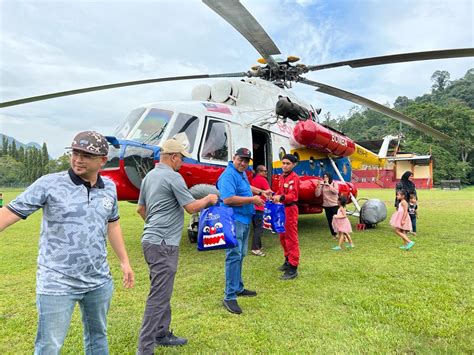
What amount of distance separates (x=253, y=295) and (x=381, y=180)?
1955 inches

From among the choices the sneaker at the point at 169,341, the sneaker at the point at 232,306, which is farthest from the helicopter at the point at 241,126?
the sneaker at the point at 169,341

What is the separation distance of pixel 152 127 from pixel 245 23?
7.59ft

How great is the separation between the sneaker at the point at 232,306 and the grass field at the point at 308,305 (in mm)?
64

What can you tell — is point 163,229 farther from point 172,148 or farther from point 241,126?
point 241,126

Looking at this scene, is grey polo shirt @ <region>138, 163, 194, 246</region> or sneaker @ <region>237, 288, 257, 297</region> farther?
sneaker @ <region>237, 288, 257, 297</region>

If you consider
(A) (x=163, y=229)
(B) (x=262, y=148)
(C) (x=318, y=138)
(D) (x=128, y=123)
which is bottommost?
(A) (x=163, y=229)

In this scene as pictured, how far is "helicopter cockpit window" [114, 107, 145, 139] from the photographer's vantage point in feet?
19.5

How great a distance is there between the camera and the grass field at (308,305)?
117 inches

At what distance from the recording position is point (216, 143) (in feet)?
20.6

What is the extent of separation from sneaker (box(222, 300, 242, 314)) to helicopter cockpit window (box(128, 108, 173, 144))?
3003mm

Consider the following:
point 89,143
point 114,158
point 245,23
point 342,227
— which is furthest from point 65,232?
point 342,227

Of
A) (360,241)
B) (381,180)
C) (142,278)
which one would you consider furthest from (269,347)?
(381,180)

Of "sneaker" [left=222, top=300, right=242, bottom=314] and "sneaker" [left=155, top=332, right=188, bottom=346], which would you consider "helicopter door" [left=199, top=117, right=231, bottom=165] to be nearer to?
"sneaker" [left=222, top=300, right=242, bottom=314]

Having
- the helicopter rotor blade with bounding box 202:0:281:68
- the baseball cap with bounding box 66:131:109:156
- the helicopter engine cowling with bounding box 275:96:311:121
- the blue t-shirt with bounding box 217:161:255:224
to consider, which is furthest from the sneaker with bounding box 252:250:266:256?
the baseball cap with bounding box 66:131:109:156
